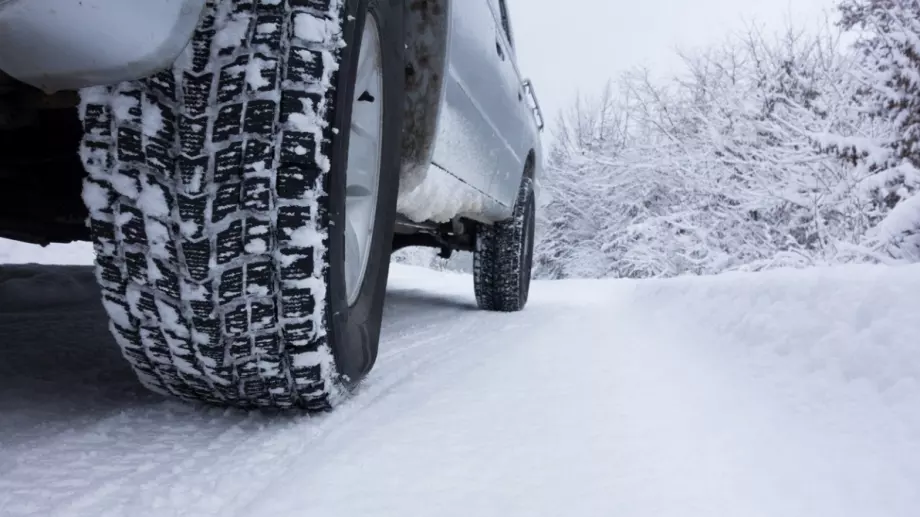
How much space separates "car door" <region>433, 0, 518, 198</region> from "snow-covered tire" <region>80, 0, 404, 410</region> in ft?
2.06

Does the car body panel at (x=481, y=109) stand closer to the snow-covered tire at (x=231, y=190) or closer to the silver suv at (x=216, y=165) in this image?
the silver suv at (x=216, y=165)

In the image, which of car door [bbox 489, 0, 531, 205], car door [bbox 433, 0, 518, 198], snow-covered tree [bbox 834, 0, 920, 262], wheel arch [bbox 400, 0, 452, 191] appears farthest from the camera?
snow-covered tree [bbox 834, 0, 920, 262]

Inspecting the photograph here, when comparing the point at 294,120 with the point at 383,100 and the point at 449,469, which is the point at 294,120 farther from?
the point at 449,469

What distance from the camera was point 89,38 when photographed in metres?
0.61

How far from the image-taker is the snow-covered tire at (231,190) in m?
0.80

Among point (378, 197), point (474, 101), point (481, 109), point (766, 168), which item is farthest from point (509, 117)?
point (766, 168)

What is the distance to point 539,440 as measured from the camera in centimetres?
101

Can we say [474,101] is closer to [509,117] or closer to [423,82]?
[423,82]

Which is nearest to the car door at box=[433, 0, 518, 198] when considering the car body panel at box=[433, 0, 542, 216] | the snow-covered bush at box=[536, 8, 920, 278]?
the car body panel at box=[433, 0, 542, 216]

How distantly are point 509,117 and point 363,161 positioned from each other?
1.46 meters

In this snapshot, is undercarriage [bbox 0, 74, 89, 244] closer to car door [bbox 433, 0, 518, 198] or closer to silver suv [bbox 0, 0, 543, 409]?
silver suv [bbox 0, 0, 543, 409]

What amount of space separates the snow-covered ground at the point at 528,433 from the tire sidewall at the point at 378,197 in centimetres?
15

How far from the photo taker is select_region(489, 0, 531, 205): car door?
7.64ft

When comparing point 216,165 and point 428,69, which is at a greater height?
point 428,69
